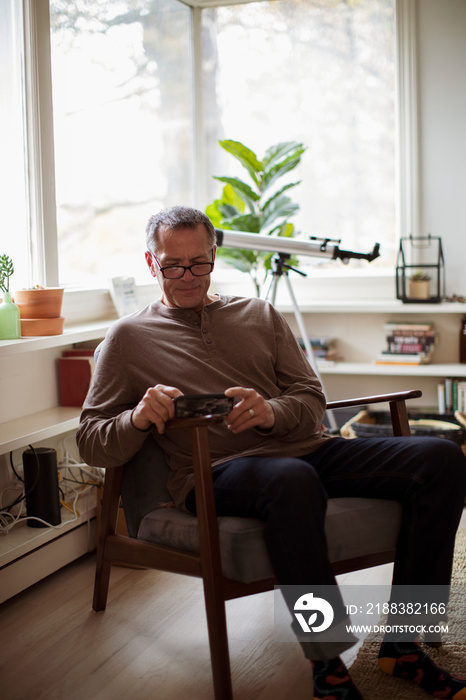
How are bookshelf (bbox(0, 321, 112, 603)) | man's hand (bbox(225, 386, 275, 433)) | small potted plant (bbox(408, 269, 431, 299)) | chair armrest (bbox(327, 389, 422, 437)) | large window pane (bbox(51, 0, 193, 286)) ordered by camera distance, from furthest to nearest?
1. small potted plant (bbox(408, 269, 431, 299))
2. large window pane (bbox(51, 0, 193, 286))
3. bookshelf (bbox(0, 321, 112, 603))
4. chair armrest (bbox(327, 389, 422, 437))
5. man's hand (bbox(225, 386, 275, 433))

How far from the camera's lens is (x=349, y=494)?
1.96m

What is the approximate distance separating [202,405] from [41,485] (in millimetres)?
1012

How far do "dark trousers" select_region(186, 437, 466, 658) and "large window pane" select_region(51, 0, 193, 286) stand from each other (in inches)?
64.1

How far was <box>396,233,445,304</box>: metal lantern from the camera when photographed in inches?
149

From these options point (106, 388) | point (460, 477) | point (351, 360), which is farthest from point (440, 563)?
point (351, 360)

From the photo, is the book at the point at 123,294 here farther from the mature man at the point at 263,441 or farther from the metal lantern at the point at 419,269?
the metal lantern at the point at 419,269

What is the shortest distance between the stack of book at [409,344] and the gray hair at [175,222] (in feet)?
6.51

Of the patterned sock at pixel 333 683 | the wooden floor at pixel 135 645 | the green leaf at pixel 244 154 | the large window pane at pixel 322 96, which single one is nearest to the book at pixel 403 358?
the large window pane at pixel 322 96

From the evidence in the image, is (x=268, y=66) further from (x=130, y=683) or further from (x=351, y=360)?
(x=130, y=683)

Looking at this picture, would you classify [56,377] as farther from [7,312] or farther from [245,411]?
[245,411]

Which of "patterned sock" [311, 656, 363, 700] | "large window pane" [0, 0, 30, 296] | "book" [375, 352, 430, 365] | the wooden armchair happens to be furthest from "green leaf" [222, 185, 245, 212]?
"patterned sock" [311, 656, 363, 700]

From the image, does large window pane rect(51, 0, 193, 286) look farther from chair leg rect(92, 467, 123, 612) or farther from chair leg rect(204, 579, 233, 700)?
chair leg rect(204, 579, 233, 700)

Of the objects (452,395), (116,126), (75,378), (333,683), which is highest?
(116,126)

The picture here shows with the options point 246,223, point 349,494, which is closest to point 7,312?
point 349,494
